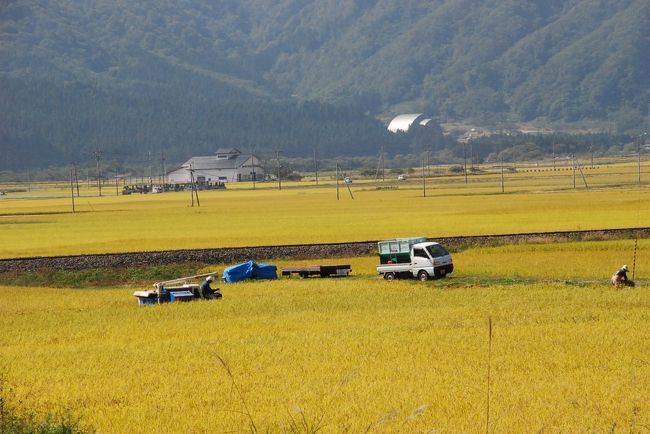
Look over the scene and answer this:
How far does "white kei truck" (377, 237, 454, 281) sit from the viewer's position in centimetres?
3809

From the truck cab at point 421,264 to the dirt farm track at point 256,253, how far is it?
8.98 metres

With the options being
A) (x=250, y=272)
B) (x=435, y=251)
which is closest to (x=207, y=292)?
(x=250, y=272)

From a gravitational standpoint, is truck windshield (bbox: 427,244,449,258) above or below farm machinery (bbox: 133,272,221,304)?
above

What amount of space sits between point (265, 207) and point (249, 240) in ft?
118

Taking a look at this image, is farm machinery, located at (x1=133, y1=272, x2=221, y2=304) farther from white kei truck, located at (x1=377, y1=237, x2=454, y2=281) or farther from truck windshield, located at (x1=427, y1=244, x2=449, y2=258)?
truck windshield, located at (x1=427, y1=244, x2=449, y2=258)

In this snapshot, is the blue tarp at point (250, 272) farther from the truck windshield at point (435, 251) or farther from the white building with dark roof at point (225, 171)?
the white building with dark roof at point (225, 171)

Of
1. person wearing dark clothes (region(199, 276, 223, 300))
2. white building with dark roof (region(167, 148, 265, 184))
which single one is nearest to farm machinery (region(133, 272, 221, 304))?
person wearing dark clothes (region(199, 276, 223, 300))

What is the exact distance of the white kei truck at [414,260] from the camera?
38094 millimetres

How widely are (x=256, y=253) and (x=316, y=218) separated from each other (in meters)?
23.3

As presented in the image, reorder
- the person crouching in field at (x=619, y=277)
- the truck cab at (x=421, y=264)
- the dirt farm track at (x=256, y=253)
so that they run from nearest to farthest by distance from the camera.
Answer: the person crouching in field at (x=619, y=277)
the truck cab at (x=421, y=264)
the dirt farm track at (x=256, y=253)

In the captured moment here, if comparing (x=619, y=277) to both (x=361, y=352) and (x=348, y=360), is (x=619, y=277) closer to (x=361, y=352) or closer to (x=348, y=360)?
(x=361, y=352)

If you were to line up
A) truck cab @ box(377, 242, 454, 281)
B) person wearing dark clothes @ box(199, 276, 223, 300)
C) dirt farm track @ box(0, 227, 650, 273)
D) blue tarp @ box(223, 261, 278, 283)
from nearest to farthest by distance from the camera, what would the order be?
person wearing dark clothes @ box(199, 276, 223, 300), truck cab @ box(377, 242, 454, 281), blue tarp @ box(223, 261, 278, 283), dirt farm track @ box(0, 227, 650, 273)

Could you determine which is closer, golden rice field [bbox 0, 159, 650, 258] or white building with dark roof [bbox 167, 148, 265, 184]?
golden rice field [bbox 0, 159, 650, 258]

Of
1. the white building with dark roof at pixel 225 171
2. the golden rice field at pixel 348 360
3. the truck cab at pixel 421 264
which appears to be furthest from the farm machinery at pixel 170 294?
the white building with dark roof at pixel 225 171
